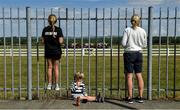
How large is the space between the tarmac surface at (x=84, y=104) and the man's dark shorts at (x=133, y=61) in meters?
0.74

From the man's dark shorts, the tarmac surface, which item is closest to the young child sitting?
the tarmac surface

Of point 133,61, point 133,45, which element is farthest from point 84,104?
point 133,45

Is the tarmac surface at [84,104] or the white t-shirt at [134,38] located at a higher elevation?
the white t-shirt at [134,38]

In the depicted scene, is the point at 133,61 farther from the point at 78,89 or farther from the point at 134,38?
the point at 78,89

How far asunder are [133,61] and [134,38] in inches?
19.2

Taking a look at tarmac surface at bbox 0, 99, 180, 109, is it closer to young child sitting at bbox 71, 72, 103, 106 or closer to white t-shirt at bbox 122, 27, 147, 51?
young child sitting at bbox 71, 72, 103, 106

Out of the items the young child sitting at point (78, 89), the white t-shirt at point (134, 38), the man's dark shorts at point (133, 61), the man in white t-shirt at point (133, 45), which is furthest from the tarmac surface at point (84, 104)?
the white t-shirt at point (134, 38)

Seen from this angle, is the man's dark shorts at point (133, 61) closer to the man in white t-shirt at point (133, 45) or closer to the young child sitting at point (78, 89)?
the man in white t-shirt at point (133, 45)

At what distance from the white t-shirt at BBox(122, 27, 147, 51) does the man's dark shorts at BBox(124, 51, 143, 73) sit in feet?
0.35

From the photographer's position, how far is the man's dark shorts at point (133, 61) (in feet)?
32.5

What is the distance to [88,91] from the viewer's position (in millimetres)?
11352

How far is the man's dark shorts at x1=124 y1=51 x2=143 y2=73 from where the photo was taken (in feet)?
32.5

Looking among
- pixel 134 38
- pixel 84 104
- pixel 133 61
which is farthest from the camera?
pixel 84 104

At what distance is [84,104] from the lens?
33.1ft
